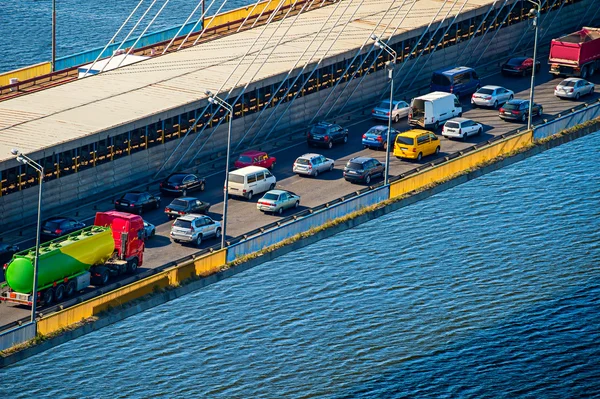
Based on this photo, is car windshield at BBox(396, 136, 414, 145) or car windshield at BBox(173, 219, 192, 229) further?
car windshield at BBox(396, 136, 414, 145)

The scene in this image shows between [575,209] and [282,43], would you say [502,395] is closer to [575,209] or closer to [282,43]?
[575,209]

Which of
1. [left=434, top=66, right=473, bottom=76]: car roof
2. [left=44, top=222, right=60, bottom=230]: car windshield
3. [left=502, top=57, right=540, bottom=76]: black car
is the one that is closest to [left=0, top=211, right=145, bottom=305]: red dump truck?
[left=44, top=222, right=60, bottom=230]: car windshield

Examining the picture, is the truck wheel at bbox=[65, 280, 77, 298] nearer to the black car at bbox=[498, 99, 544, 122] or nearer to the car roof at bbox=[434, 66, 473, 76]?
the black car at bbox=[498, 99, 544, 122]

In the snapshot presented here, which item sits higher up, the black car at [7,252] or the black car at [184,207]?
the black car at [184,207]

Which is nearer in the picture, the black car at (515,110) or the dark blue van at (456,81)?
the black car at (515,110)

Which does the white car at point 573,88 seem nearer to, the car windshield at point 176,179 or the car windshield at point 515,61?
the car windshield at point 515,61

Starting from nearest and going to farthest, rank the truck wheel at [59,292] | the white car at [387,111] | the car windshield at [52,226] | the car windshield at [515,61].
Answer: the truck wheel at [59,292] → the car windshield at [52,226] → the white car at [387,111] → the car windshield at [515,61]

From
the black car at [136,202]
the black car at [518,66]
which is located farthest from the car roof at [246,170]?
the black car at [518,66]

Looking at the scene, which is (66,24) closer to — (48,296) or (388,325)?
(388,325)

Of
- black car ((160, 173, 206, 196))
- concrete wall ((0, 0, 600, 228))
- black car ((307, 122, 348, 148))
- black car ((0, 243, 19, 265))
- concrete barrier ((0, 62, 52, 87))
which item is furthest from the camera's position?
concrete barrier ((0, 62, 52, 87))
